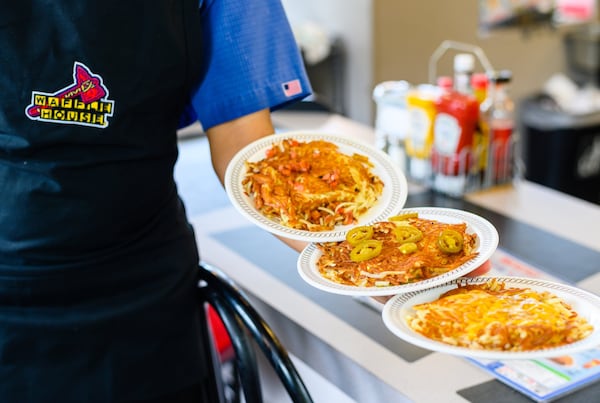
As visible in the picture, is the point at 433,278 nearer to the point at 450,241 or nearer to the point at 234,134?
the point at 450,241

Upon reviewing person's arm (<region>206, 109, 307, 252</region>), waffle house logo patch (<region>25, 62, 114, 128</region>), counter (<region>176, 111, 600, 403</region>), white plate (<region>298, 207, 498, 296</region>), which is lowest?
counter (<region>176, 111, 600, 403</region>)

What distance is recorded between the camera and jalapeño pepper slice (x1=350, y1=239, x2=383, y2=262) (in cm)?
104

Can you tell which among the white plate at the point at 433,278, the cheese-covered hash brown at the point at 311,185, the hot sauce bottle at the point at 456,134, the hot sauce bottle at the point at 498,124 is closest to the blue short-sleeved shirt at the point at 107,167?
the cheese-covered hash brown at the point at 311,185

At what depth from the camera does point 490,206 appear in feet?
6.38

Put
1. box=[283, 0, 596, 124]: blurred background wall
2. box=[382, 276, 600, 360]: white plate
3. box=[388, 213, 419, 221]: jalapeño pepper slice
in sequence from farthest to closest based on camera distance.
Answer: box=[283, 0, 596, 124]: blurred background wall
box=[388, 213, 419, 221]: jalapeño pepper slice
box=[382, 276, 600, 360]: white plate

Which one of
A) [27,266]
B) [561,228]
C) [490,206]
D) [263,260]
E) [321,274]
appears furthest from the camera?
[490,206]

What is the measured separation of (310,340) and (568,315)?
1.86ft

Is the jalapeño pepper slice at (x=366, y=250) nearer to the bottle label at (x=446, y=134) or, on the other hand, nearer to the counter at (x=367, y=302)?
the counter at (x=367, y=302)

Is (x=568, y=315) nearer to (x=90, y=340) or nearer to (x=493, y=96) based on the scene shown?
(x=90, y=340)

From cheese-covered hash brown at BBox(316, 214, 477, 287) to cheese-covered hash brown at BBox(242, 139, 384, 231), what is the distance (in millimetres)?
80

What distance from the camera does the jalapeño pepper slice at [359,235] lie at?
107cm

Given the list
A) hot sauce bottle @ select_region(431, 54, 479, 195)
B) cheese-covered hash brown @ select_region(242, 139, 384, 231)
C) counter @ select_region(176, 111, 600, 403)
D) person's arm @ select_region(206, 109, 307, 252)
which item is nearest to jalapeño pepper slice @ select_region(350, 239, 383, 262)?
cheese-covered hash brown @ select_region(242, 139, 384, 231)

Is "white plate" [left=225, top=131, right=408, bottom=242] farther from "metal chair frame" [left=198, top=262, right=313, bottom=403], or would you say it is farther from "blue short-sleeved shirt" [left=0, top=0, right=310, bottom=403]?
"metal chair frame" [left=198, top=262, right=313, bottom=403]

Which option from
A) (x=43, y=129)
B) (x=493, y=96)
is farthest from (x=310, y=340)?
(x=493, y=96)
